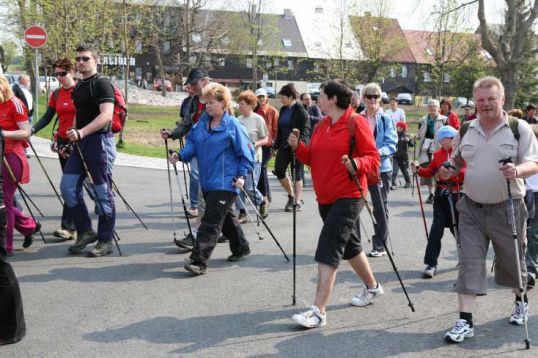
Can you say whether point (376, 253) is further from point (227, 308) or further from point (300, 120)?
point (300, 120)

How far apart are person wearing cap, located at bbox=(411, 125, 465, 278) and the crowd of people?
0.01m

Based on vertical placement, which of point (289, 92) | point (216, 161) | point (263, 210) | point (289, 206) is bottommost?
point (289, 206)

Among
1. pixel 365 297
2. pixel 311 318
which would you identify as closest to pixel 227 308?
pixel 311 318

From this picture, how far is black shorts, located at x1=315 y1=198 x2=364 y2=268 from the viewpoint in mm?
5133

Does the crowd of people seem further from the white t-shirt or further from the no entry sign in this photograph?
the no entry sign

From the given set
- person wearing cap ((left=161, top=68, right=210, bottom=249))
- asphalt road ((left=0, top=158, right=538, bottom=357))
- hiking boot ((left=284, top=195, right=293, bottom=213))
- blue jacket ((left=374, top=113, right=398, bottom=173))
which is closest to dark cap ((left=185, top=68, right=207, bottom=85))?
person wearing cap ((left=161, top=68, right=210, bottom=249))

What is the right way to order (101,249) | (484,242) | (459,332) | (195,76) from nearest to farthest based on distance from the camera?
(459,332), (484,242), (101,249), (195,76)

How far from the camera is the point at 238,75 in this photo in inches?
3068

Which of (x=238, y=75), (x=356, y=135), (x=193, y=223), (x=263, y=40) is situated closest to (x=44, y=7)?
(x=193, y=223)

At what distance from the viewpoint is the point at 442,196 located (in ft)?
22.3

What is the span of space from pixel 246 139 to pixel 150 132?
2073 cm

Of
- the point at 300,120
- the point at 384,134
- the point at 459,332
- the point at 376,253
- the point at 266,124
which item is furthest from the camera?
the point at 266,124

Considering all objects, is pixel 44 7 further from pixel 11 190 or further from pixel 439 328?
pixel 439 328

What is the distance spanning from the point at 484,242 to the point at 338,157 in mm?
1309
